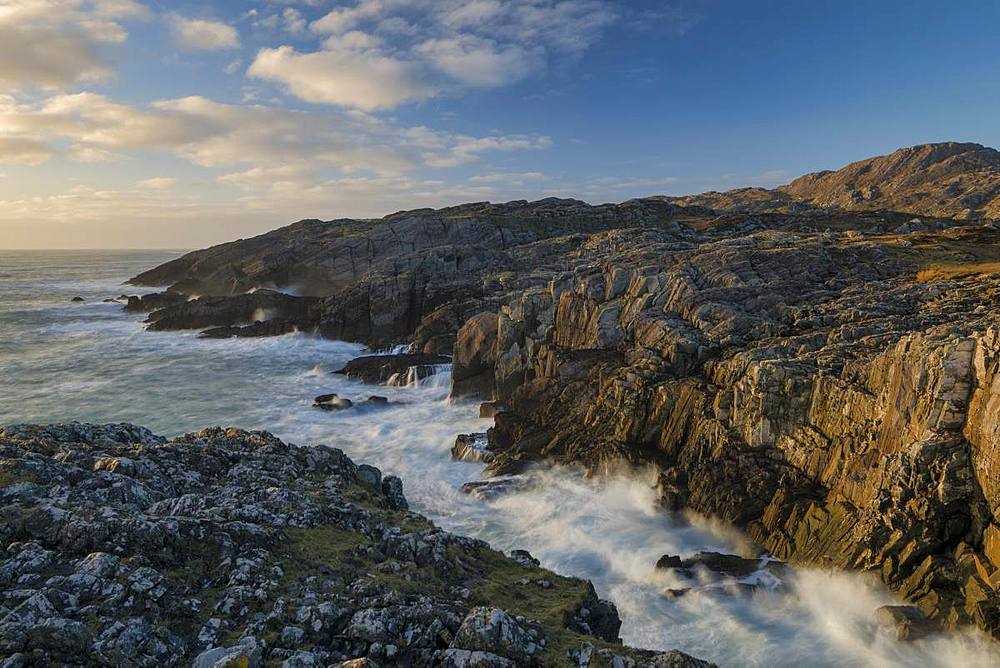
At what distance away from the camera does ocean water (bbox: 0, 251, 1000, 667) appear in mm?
19609

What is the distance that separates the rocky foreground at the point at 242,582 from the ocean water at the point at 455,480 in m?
8.03

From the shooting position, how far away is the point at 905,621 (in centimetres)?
1867

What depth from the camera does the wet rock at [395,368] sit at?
54531mm

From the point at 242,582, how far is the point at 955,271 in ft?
144

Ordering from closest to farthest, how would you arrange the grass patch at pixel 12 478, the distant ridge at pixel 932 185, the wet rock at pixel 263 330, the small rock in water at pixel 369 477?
1. the grass patch at pixel 12 478
2. the small rock in water at pixel 369 477
3. the wet rock at pixel 263 330
4. the distant ridge at pixel 932 185

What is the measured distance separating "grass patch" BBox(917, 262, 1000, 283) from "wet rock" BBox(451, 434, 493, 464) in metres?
30.5

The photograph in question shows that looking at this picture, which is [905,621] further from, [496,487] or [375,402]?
[375,402]

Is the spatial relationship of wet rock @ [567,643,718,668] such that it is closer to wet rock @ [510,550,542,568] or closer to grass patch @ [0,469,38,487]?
wet rock @ [510,550,542,568]

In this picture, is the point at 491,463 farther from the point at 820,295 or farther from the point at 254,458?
the point at 820,295

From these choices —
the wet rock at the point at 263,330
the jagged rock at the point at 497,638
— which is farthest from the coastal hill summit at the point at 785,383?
the wet rock at the point at 263,330

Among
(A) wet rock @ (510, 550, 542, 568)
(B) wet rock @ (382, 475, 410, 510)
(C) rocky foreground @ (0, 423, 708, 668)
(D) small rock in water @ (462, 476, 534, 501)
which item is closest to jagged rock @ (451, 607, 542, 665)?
(C) rocky foreground @ (0, 423, 708, 668)

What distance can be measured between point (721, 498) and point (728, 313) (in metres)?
12.8

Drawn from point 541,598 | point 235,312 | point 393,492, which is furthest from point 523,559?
Answer: point 235,312

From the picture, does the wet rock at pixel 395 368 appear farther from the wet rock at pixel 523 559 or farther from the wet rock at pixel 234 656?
the wet rock at pixel 234 656
